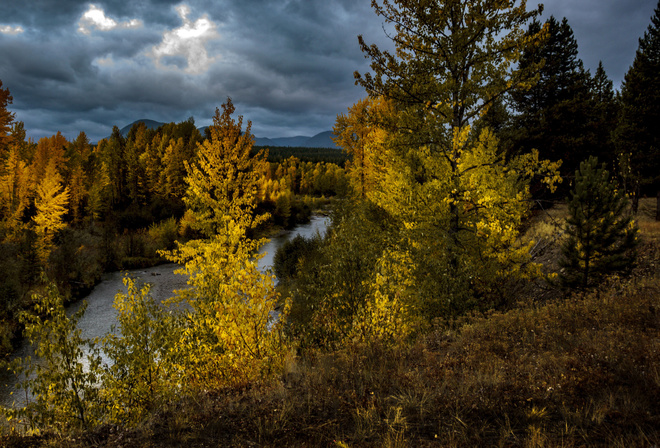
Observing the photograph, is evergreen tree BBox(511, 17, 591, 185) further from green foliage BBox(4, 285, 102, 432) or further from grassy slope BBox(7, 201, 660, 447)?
green foliage BBox(4, 285, 102, 432)

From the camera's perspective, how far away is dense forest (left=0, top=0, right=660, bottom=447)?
4.11 m

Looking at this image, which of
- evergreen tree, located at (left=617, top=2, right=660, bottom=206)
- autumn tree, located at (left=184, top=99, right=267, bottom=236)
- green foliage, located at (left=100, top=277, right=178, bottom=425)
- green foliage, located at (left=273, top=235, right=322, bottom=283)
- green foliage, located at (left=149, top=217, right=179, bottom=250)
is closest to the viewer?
green foliage, located at (left=100, top=277, right=178, bottom=425)

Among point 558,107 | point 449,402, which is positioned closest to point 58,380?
point 449,402

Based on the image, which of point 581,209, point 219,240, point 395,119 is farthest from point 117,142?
point 581,209

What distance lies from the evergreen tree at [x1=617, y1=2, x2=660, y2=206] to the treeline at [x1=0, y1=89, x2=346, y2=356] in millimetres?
20084

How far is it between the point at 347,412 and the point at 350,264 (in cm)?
350

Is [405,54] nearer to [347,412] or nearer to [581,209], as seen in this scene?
[581,209]

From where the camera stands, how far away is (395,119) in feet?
35.4

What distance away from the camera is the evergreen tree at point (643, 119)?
18797 mm

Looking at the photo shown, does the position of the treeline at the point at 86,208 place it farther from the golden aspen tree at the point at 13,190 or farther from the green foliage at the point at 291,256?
the green foliage at the point at 291,256

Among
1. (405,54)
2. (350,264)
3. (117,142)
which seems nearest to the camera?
(350,264)

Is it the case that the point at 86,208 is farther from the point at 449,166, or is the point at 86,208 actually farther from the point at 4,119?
the point at 449,166

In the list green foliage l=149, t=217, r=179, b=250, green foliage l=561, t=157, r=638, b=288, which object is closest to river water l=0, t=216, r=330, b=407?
green foliage l=149, t=217, r=179, b=250

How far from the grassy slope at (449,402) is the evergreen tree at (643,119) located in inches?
708
